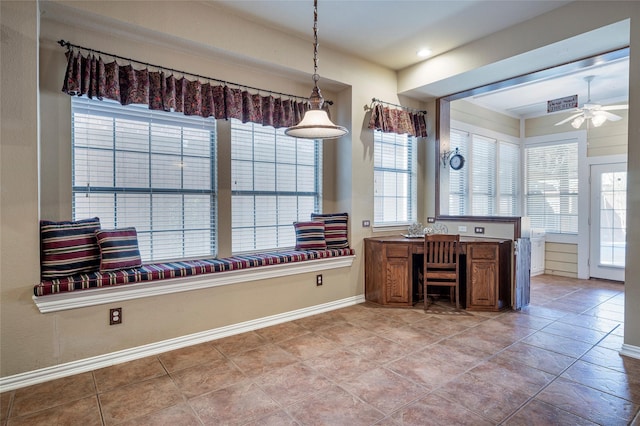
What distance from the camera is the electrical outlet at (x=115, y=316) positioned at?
2.78 m

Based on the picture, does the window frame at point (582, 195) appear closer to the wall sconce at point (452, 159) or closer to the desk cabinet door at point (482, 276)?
the wall sconce at point (452, 159)

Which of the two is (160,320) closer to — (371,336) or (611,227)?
(371,336)

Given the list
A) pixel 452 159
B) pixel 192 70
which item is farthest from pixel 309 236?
pixel 452 159

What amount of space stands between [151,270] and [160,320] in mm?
454

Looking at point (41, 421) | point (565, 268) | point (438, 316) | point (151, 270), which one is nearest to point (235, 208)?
point (151, 270)

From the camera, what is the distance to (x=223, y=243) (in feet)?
12.2

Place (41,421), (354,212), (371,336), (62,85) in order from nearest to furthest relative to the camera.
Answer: (41,421), (62,85), (371,336), (354,212)

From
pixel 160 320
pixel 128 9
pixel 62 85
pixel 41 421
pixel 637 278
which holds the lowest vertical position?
pixel 41 421

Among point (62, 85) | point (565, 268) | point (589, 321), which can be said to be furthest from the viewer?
point (565, 268)

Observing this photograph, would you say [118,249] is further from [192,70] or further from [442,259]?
[442,259]

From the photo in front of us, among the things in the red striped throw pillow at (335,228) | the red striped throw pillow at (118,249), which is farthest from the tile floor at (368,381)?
the red striped throw pillow at (335,228)

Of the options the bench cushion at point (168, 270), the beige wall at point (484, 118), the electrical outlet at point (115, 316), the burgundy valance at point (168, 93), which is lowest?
the electrical outlet at point (115, 316)

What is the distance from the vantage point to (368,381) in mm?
2473

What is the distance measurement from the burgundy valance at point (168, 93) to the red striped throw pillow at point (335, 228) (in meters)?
1.21
